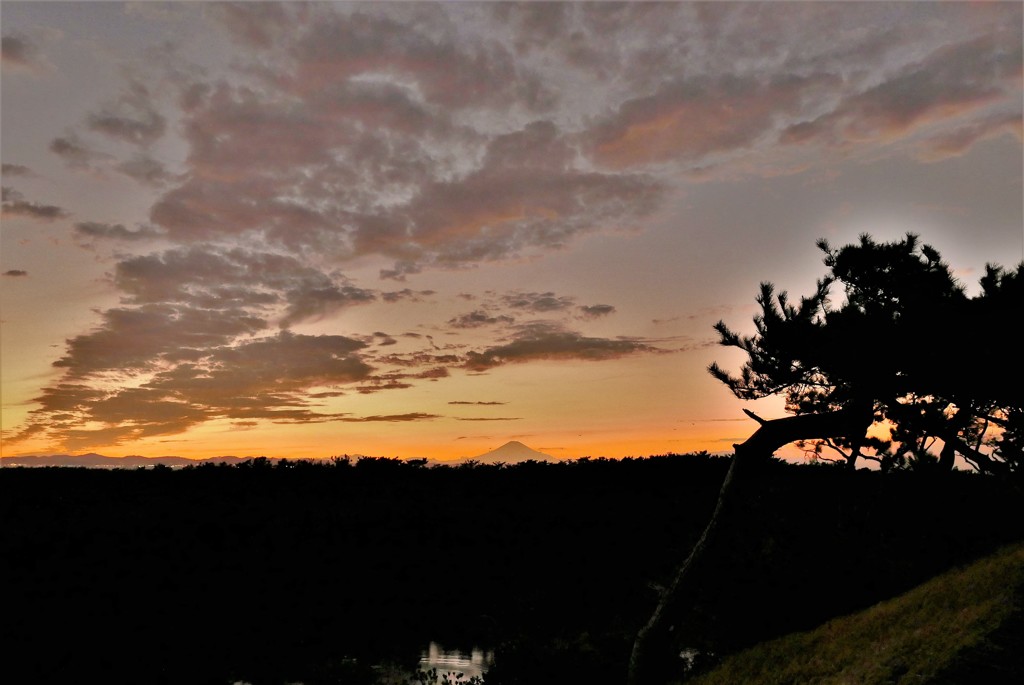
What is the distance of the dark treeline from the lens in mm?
9562

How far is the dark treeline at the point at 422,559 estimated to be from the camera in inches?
376

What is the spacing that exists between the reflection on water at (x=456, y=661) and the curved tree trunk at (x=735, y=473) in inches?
214

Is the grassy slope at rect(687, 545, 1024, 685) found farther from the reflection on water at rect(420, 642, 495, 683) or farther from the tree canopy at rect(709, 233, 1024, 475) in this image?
the reflection on water at rect(420, 642, 495, 683)

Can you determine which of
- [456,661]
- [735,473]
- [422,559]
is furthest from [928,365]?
[422,559]

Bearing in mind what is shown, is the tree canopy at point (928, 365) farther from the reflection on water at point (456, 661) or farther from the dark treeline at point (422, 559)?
the reflection on water at point (456, 661)

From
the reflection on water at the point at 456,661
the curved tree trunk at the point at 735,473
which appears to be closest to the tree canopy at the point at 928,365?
the curved tree trunk at the point at 735,473

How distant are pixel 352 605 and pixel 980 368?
13975mm

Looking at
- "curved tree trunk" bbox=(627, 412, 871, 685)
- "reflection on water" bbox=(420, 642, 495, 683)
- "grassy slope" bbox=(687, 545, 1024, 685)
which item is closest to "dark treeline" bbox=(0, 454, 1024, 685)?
"reflection on water" bbox=(420, 642, 495, 683)

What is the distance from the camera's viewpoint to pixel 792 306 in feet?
43.7

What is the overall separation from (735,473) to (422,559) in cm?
1176

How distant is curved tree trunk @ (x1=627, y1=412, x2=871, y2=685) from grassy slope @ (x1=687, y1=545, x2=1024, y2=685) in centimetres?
76

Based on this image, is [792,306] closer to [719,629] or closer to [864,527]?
[864,527]

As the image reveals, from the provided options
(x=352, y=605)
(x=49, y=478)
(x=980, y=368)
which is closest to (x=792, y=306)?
(x=980, y=368)

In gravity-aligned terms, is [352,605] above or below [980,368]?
below
